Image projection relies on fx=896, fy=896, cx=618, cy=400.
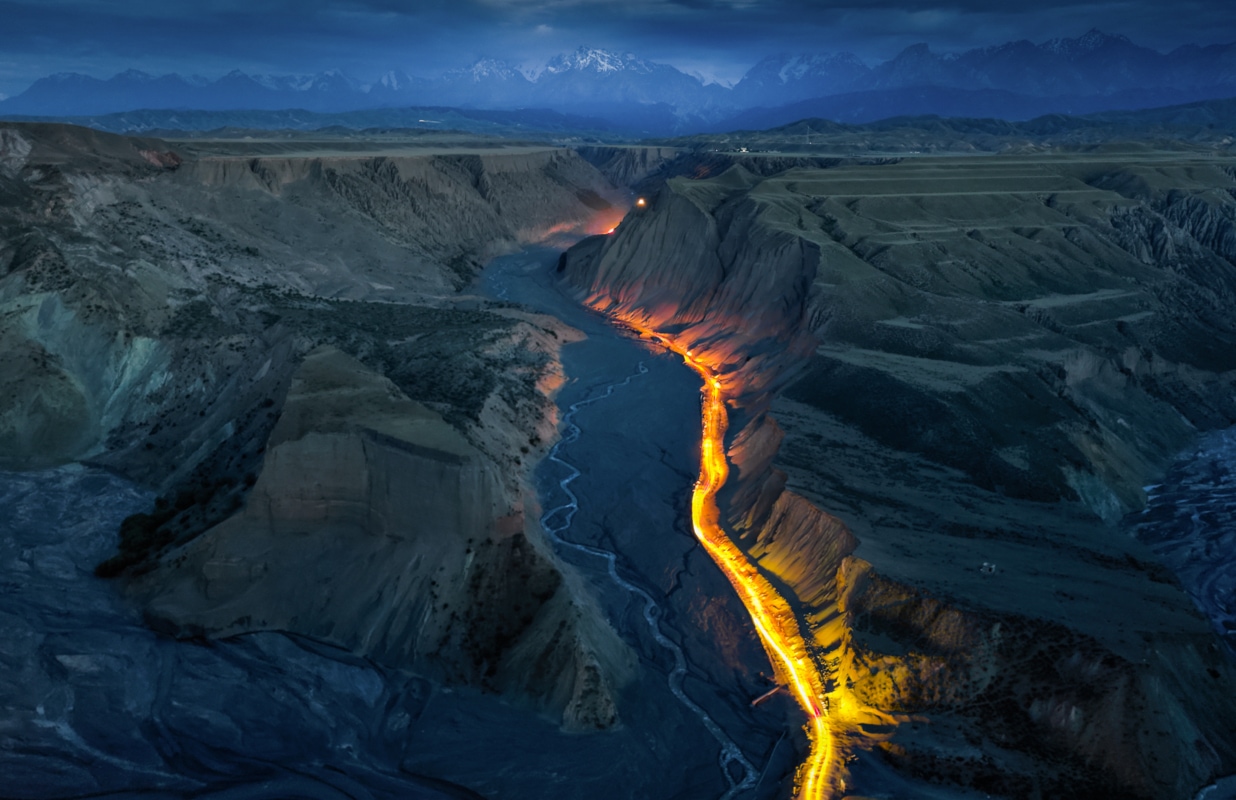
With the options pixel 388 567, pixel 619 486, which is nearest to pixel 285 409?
pixel 388 567

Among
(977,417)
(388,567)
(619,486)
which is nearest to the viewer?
(388,567)

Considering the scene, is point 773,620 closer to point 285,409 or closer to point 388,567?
point 388,567

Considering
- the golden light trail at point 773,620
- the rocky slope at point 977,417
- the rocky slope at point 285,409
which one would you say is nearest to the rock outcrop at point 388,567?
the rocky slope at point 285,409

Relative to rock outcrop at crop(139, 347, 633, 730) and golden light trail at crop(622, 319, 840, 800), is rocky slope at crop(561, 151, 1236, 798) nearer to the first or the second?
golden light trail at crop(622, 319, 840, 800)

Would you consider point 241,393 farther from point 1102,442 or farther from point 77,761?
point 1102,442

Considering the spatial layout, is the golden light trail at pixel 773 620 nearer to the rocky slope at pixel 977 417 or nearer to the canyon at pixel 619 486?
the canyon at pixel 619 486

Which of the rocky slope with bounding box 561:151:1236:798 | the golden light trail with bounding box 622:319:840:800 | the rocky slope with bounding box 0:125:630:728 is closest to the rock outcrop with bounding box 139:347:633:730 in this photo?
the rocky slope with bounding box 0:125:630:728
